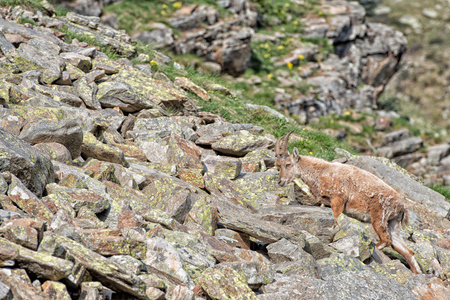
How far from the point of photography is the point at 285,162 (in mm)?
9797

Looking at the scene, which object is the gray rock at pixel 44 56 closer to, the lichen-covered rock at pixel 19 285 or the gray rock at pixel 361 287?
the lichen-covered rock at pixel 19 285

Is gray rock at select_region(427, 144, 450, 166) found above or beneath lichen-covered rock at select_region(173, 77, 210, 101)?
beneath

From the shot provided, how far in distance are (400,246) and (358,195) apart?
1.23 meters

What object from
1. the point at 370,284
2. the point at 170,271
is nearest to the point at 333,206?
the point at 370,284

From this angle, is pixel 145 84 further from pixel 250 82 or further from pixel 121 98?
pixel 250 82

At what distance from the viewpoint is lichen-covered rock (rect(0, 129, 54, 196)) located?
5.57m

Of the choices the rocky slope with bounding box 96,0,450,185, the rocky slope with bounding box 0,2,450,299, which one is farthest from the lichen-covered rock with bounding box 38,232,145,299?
the rocky slope with bounding box 96,0,450,185

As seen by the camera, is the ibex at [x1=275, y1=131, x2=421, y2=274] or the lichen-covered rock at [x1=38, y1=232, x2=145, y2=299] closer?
the lichen-covered rock at [x1=38, y1=232, x2=145, y2=299]

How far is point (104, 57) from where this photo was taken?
13.0 m

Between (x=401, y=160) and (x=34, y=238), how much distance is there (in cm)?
2402

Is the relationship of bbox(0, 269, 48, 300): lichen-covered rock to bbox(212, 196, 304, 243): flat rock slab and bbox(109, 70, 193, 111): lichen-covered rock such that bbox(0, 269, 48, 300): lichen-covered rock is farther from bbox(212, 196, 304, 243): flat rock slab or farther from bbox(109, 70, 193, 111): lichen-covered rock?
bbox(109, 70, 193, 111): lichen-covered rock

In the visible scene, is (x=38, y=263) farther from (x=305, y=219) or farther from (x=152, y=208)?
(x=305, y=219)

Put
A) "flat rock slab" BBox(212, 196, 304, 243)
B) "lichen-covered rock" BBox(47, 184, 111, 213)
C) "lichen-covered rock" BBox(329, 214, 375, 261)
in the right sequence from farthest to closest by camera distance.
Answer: "lichen-covered rock" BBox(329, 214, 375, 261) → "flat rock slab" BBox(212, 196, 304, 243) → "lichen-covered rock" BBox(47, 184, 111, 213)

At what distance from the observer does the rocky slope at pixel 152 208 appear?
455 centimetres
